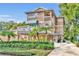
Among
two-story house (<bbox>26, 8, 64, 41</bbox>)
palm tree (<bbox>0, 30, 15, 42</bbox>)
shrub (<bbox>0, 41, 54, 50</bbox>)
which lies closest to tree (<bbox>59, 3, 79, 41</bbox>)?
two-story house (<bbox>26, 8, 64, 41</bbox>)

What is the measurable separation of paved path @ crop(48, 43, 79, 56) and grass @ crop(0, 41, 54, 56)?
0.05m

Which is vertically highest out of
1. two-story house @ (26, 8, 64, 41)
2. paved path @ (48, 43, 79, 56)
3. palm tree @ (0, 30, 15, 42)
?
two-story house @ (26, 8, 64, 41)

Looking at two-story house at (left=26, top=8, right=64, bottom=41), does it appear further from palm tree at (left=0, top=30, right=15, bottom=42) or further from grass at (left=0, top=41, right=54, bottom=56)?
palm tree at (left=0, top=30, right=15, bottom=42)

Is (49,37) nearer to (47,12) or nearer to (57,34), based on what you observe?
(57,34)

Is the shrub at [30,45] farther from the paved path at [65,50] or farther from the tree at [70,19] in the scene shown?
the tree at [70,19]

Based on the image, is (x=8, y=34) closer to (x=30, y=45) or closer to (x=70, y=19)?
(x=30, y=45)

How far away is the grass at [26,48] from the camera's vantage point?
1.93m

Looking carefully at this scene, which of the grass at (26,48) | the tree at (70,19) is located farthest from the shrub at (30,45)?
the tree at (70,19)

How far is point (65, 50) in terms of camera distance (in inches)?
76.7

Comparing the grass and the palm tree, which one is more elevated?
the palm tree

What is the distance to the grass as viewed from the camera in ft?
6.32

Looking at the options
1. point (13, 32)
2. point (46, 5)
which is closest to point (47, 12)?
point (46, 5)

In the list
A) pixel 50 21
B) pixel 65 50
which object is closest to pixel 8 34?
pixel 50 21

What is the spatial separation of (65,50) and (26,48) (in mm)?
330
